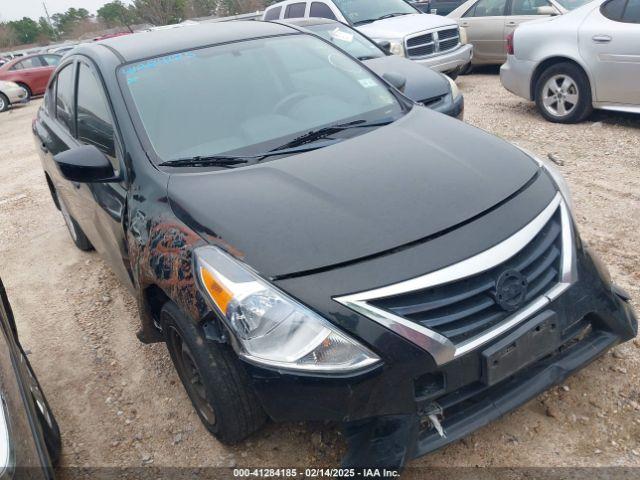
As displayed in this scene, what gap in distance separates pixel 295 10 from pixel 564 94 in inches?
208

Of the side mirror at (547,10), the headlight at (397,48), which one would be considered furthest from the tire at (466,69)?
the side mirror at (547,10)

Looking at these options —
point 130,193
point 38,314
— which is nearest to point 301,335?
point 130,193

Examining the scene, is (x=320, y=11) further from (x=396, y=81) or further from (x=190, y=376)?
(x=190, y=376)

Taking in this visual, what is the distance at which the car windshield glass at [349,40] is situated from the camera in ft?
20.9

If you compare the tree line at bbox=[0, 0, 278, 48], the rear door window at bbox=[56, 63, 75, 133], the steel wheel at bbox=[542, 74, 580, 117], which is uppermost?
the rear door window at bbox=[56, 63, 75, 133]

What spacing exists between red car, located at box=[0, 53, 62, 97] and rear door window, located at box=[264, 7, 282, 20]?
9.28 metres

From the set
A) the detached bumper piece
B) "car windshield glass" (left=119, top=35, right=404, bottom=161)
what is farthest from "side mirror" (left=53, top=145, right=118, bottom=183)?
the detached bumper piece

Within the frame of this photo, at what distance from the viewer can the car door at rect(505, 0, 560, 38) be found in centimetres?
855

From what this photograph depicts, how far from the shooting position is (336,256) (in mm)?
1963

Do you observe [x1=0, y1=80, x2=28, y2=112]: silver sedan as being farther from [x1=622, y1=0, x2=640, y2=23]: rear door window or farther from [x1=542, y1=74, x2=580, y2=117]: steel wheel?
[x1=622, y1=0, x2=640, y2=23]: rear door window

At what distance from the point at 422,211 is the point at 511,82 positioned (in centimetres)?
521

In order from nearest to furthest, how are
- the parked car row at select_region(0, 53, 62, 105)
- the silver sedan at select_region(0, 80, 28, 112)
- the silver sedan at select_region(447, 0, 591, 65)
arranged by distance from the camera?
the silver sedan at select_region(447, 0, 591, 65), the silver sedan at select_region(0, 80, 28, 112), the parked car row at select_region(0, 53, 62, 105)

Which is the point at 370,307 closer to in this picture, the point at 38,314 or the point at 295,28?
the point at 295,28

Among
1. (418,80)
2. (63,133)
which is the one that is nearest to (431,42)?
(418,80)
